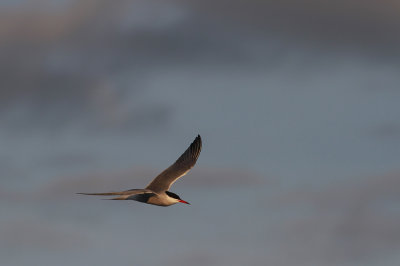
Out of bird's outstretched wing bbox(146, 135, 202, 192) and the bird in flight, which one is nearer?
the bird in flight

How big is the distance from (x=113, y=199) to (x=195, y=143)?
6416 mm

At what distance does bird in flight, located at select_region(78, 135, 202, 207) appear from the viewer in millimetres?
25395

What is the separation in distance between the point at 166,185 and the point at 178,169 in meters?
1.19

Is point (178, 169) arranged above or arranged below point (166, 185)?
above

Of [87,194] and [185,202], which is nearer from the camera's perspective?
[87,194]

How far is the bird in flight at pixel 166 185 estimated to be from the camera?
83.3 feet

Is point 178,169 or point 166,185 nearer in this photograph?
point 166,185

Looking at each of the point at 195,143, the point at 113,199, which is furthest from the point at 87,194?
the point at 195,143

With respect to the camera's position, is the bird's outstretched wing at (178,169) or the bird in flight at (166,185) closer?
the bird in flight at (166,185)

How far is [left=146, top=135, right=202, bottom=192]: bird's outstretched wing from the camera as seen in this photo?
27859 mm

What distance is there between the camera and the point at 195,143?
29.6 metres

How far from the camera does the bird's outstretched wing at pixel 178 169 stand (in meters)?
27.9

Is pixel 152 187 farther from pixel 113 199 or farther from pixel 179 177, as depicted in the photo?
pixel 113 199

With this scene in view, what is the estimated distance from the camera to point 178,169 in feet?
94.2
